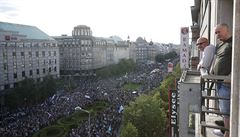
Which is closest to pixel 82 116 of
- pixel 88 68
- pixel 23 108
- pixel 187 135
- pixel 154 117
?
pixel 23 108

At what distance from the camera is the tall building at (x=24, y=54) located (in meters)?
61.8

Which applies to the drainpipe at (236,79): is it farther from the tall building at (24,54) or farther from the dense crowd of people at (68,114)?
the tall building at (24,54)

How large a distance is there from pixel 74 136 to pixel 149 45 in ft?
453

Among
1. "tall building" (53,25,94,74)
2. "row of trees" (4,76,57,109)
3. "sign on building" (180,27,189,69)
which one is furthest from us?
"tall building" (53,25,94,74)

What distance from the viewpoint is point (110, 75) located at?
91.4 metres

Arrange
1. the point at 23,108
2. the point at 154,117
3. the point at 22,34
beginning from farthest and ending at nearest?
the point at 22,34 < the point at 23,108 < the point at 154,117

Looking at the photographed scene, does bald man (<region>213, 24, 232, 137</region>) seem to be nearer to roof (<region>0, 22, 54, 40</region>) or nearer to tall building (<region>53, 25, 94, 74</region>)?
roof (<region>0, 22, 54, 40</region>)

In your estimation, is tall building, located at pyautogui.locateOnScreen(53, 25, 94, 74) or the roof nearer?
the roof

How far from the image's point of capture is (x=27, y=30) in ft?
251

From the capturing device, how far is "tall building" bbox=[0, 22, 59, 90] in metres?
61.8

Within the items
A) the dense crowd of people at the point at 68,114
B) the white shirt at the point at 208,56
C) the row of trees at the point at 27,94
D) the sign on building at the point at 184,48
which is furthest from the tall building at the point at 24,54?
the white shirt at the point at 208,56

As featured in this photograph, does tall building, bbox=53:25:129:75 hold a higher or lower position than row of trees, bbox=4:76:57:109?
higher

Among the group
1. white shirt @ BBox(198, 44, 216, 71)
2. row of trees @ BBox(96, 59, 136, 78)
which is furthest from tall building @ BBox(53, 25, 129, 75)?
white shirt @ BBox(198, 44, 216, 71)

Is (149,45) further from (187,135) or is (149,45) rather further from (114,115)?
(187,135)
